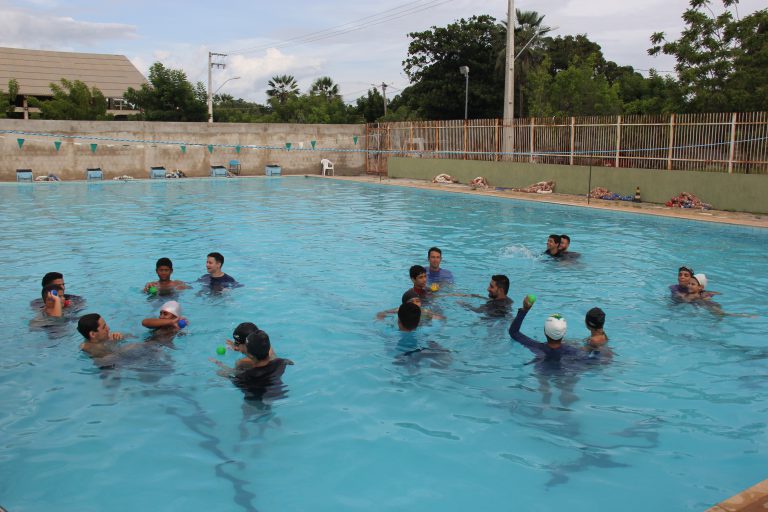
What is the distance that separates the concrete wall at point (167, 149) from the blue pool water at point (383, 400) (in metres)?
17.2

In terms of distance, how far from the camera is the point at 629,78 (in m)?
54.5

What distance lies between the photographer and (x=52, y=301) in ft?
26.3

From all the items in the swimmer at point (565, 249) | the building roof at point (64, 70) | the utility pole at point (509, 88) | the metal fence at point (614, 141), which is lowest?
the swimmer at point (565, 249)

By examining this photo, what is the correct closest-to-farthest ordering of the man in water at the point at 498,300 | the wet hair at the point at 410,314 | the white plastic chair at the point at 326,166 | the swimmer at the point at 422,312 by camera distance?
the wet hair at the point at 410,314 < the swimmer at the point at 422,312 < the man in water at the point at 498,300 < the white plastic chair at the point at 326,166

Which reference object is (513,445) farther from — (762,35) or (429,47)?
(429,47)

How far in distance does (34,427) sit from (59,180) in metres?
24.8

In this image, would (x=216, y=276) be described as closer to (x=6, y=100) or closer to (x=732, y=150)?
(x=732, y=150)

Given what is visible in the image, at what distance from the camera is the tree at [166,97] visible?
142 ft

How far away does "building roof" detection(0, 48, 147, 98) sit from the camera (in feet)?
161

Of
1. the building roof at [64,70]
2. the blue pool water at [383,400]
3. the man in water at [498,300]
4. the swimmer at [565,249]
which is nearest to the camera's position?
the blue pool water at [383,400]

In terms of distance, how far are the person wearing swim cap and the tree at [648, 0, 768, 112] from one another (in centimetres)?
2462

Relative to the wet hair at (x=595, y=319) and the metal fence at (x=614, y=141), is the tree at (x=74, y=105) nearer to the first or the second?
the metal fence at (x=614, y=141)

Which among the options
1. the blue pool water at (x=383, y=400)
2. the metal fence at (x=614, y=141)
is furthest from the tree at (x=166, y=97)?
the blue pool water at (x=383, y=400)

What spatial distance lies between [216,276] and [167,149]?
23.0 metres
